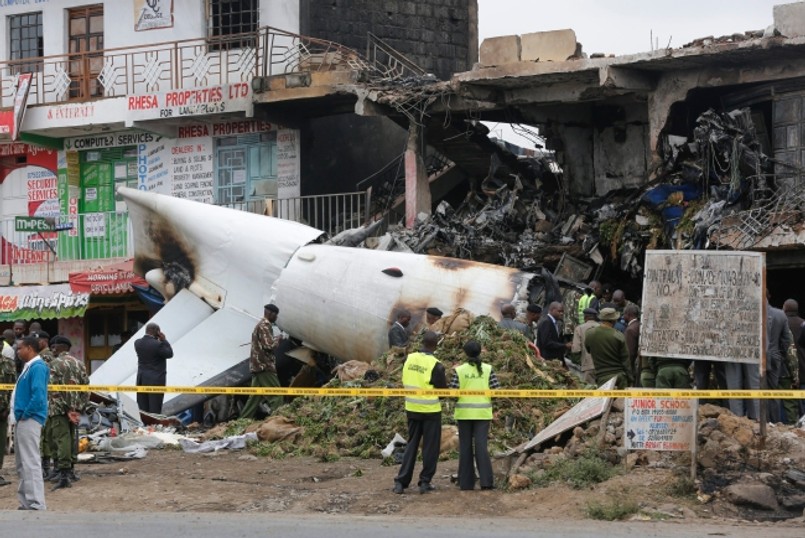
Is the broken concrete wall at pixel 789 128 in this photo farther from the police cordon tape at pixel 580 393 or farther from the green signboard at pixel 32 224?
the green signboard at pixel 32 224

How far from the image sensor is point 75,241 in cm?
2934

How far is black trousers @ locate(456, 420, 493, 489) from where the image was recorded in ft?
43.2

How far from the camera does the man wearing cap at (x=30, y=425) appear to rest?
499 inches

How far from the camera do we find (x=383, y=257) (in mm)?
20672

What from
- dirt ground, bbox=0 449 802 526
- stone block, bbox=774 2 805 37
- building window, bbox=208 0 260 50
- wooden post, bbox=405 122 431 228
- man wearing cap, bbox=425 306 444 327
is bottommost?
dirt ground, bbox=0 449 802 526

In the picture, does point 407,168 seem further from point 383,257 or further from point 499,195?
point 383,257

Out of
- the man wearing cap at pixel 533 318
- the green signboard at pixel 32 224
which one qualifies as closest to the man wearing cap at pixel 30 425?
the man wearing cap at pixel 533 318

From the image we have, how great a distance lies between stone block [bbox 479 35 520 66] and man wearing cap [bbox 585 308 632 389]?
→ 8.76m

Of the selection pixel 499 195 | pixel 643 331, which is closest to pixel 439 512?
pixel 643 331

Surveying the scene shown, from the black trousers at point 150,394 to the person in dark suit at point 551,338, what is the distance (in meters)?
5.27

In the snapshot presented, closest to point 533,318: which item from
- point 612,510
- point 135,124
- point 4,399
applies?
point 4,399

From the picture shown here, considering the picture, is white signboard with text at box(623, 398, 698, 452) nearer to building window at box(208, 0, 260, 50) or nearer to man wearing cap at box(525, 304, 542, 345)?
man wearing cap at box(525, 304, 542, 345)

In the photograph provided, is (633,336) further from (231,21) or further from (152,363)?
(231,21)

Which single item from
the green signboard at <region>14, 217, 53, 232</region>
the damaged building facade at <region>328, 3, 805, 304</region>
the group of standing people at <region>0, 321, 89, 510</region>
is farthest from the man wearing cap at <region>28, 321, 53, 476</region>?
the green signboard at <region>14, 217, 53, 232</region>
